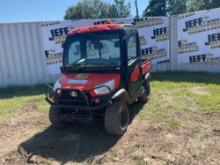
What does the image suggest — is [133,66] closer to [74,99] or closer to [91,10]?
[74,99]

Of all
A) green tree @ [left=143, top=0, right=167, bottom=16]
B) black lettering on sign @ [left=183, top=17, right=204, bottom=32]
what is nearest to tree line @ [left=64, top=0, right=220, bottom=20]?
green tree @ [left=143, top=0, right=167, bottom=16]

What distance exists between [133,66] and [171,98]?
6.91 ft

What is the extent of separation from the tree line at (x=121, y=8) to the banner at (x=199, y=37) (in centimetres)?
3394

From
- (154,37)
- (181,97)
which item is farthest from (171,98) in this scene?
(154,37)

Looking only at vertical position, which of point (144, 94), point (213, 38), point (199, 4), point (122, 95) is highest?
point (199, 4)

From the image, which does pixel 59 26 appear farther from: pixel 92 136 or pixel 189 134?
pixel 189 134

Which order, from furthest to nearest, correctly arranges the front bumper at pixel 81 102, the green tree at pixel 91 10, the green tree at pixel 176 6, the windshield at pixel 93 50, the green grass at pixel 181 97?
the green tree at pixel 91 10 → the green tree at pixel 176 6 → the green grass at pixel 181 97 → the windshield at pixel 93 50 → the front bumper at pixel 81 102

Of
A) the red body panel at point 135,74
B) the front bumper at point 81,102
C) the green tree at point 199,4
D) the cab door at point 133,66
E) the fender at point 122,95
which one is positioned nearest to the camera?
the front bumper at point 81,102

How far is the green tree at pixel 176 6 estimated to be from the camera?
48888mm

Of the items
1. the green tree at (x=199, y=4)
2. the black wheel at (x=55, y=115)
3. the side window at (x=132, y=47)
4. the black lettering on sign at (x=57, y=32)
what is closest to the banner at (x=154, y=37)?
the black lettering on sign at (x=57, y=32)

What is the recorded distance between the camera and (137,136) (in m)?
5.34

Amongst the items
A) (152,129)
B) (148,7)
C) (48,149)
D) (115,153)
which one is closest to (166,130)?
(152,129)

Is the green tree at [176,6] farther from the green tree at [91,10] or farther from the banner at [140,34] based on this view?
the banner at [140,34]

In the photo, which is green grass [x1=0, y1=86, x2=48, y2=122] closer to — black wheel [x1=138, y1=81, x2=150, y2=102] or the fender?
black wheel [x1=138, y1=81, x2=150, y2=102]
